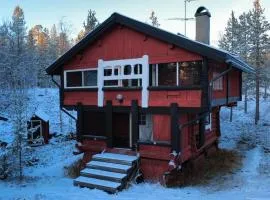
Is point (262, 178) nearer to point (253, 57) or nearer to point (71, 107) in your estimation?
point (71, 107)

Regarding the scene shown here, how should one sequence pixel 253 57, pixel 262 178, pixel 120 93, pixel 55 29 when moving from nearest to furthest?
1. pixel 262 178
2. pixel 120 93
3. pixel 253 57
4. pixel 55 29

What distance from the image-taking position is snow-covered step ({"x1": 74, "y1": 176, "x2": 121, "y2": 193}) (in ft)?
40.4

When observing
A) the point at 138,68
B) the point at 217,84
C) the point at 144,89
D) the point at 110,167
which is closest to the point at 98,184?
the point at 110,167

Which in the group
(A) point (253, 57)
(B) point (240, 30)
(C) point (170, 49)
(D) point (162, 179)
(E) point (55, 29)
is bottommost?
(D) point (162, 179)

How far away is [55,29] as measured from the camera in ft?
260

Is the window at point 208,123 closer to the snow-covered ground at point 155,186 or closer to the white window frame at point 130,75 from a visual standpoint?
the snow-covered ground at point 155,186

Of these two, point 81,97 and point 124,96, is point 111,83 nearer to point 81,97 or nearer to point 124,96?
point 124,96

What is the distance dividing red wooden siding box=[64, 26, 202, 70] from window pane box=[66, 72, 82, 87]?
1.62ft

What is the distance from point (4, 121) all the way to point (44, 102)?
1288 centimetres

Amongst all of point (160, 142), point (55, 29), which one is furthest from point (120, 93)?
point (55, 29)

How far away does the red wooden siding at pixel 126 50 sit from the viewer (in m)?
13.3

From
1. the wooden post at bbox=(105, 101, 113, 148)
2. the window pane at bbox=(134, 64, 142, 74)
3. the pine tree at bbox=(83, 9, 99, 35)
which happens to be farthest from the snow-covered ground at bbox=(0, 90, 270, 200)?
the pine tree at bbox=(83, 9, 99, 35)

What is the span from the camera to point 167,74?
13.7 meters

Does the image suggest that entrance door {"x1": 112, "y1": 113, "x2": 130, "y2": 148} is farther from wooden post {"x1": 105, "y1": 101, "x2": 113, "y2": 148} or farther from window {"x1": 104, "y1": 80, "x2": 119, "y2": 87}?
window {"x1": 104, "y1": 80, "x2": 119, "y2": 87}
